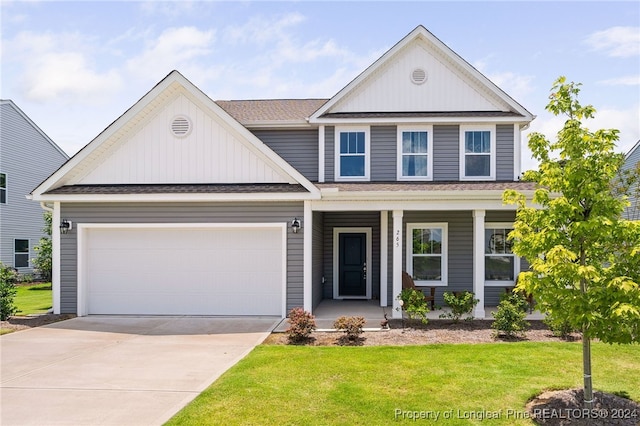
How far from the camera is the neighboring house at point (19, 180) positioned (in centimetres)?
2311

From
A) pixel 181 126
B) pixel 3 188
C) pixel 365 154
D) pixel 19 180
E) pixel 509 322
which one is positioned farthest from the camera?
pixel 19 180

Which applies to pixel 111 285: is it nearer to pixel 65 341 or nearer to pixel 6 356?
pixel 65 341

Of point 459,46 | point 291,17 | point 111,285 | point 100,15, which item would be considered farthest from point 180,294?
point 459,46

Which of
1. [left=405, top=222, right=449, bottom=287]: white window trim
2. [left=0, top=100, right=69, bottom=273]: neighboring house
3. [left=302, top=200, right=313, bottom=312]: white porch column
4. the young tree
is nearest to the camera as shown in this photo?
the young tree

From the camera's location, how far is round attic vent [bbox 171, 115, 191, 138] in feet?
39.0

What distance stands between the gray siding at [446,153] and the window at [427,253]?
1499 millimetres

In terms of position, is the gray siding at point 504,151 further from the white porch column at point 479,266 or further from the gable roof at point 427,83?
the white porch column at point 479,266

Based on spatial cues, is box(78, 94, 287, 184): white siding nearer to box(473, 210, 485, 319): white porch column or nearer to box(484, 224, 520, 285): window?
box(473, 210, 485, 319): white porch column

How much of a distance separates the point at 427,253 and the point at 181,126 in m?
7.80

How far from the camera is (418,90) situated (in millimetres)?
13883

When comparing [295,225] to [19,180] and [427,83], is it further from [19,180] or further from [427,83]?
[19,180]

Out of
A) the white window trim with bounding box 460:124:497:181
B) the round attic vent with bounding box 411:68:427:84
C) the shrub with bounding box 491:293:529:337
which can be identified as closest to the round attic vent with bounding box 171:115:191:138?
the round attic vent with bounding box 411:68:427:84

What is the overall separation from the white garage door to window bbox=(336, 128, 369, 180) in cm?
325

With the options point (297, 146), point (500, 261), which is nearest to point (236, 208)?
point (297, 146)
